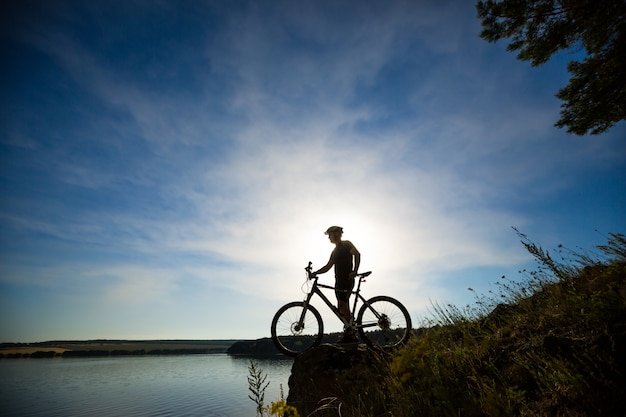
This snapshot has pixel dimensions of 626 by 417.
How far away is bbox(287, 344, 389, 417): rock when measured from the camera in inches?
222

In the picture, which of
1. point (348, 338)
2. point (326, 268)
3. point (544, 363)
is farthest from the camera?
point (326, 268)

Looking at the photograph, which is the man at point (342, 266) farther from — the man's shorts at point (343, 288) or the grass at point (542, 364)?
the grass at point (542, 364)

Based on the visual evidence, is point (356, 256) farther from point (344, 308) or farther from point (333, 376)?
Answer: point (333, 376)

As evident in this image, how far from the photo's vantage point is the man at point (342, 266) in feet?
23.9

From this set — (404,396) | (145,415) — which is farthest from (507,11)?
(145,415)

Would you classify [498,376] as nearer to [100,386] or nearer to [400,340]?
[400,340]

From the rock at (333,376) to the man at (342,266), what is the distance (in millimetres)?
953

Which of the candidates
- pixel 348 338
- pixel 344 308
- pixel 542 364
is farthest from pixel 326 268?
pixel 542 364

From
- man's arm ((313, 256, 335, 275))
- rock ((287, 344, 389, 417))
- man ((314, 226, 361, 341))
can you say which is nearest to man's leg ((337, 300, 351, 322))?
man ((314, 226, 361, 341))

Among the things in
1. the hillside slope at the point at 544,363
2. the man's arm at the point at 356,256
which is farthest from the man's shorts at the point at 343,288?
the hillside slope at the point at 544,363

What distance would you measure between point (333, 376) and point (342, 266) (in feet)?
8.21

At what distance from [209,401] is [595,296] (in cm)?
3991

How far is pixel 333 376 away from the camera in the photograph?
20.1 feet

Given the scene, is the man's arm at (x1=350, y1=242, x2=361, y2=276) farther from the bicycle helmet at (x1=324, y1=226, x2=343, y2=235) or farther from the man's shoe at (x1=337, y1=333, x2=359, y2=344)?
the man's shoe at (x1=337, y1=333, x2=359, y2=344)
